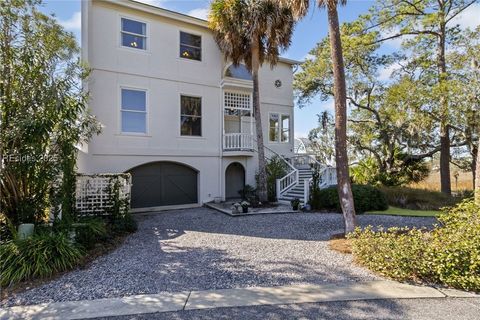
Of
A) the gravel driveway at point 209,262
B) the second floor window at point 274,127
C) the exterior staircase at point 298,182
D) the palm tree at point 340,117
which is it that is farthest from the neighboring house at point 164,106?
the palm tree at point 340,117

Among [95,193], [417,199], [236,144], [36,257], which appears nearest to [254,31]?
[236,144]

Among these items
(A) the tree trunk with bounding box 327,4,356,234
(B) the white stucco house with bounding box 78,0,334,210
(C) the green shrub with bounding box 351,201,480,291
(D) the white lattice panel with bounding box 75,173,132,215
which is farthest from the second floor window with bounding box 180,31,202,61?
(C) the green shrub with bounding box 351,201,480,291

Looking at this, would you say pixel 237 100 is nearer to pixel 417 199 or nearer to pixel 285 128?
pixel 285 128

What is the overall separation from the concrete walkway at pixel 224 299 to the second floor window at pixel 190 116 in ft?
31.8

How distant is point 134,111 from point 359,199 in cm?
1011

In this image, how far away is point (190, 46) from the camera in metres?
13.6

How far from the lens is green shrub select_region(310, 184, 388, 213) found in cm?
1177

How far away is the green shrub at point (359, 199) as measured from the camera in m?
11.8

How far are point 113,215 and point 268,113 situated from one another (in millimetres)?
10086

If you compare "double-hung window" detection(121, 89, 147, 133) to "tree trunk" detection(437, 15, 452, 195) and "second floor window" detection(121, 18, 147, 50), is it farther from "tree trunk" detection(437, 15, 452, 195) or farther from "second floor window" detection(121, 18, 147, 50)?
"tree trunk" detection(437, 15, 452, 195)

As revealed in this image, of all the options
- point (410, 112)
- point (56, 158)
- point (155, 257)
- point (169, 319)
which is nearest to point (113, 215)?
point (56, 158)

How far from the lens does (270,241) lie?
7438 millimetres

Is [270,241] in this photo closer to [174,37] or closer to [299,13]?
[299,13]

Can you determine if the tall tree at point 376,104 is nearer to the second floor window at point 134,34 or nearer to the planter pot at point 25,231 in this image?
the second floor window at point 134,34
